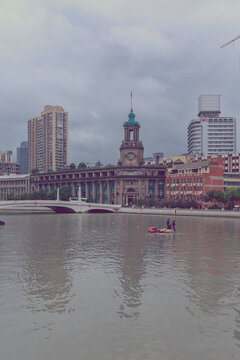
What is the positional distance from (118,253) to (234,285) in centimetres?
1898

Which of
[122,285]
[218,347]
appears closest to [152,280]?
[122,285]

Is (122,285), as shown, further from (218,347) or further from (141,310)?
(218,347)

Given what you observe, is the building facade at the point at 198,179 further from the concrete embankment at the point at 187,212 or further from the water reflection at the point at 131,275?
the water reflection at the point at 131,275

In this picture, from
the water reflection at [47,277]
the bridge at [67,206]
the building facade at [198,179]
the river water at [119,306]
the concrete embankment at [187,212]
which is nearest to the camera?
the river water at [119,306]

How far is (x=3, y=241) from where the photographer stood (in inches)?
2260

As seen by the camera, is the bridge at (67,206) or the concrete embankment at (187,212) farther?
the bridge at (67,206)

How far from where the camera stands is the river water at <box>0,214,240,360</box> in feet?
59.6

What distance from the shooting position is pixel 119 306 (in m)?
24.2

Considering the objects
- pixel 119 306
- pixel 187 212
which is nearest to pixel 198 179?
pixel 187 212

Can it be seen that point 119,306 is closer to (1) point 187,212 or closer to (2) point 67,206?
(1) point 187,212

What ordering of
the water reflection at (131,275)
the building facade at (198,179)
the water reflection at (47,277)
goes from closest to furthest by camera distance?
Answer: the water reflection at (131,275) < the water reflection at (47,277) < the building facade at (198,179)

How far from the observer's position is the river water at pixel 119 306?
1816 centimetres

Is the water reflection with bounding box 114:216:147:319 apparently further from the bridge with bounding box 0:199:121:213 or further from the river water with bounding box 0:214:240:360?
the bridge with bounding box 0:199:121:213

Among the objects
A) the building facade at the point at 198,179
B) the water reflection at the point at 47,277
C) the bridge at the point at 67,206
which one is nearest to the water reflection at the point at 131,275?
the water reflection at the point at 47,277
